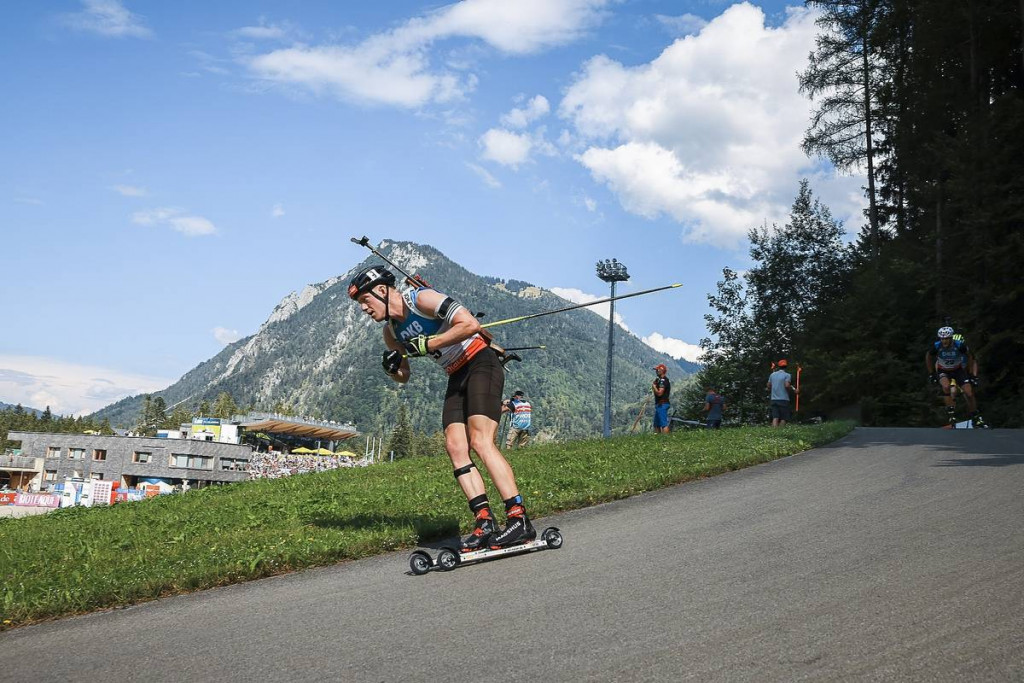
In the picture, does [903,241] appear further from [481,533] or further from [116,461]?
[116,461]

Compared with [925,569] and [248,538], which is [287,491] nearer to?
[248,538]

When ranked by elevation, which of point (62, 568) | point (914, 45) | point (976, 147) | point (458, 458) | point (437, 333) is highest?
point (914, 45)

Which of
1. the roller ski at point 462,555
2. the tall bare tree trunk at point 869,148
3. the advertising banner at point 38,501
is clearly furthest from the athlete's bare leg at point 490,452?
the advertising banner at point 38,501

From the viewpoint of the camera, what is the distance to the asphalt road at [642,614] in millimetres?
3799

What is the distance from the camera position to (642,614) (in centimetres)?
457

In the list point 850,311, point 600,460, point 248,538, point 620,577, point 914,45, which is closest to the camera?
point 620,577

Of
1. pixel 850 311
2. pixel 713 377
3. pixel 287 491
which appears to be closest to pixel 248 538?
pixel 287 491

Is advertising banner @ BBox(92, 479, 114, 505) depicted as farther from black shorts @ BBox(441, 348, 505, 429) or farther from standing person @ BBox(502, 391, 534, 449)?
black shorts @ BBox(441, 348, 505, 429)

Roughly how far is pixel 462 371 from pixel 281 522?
12.1 ft

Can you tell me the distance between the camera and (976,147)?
26.4 m

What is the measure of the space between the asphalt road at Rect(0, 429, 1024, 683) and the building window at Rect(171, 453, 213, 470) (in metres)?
102

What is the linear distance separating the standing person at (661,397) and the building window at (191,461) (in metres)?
90.1

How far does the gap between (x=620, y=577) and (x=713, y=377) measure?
4034 cm

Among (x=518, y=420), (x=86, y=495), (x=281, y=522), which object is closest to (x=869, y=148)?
(x=518, y=420)
